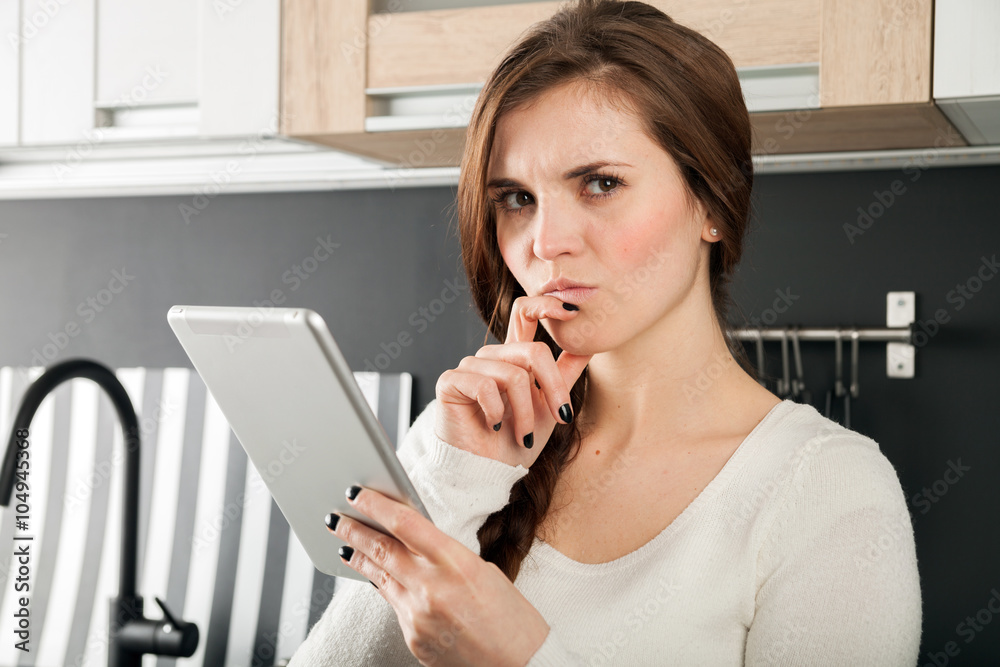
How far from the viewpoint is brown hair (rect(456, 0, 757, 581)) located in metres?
0.87

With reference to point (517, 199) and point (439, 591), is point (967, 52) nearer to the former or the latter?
point (517, 199)

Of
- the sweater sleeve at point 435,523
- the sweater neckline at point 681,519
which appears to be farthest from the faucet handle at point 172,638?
the sweater neckline at point 681,519

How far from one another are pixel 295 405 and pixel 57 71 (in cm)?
88

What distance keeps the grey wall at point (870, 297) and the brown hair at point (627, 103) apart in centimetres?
39

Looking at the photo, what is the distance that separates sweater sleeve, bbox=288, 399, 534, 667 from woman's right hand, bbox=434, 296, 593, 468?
0.02m

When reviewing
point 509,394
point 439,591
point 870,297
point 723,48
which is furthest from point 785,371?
point 439,591

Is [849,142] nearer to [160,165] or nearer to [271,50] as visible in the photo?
[271,50]

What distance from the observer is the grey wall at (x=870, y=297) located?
4.08 feet

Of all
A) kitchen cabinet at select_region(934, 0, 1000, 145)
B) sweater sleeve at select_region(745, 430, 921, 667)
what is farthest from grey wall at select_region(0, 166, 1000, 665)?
sweater sleeve at select_region(745, 430, 921, 667)

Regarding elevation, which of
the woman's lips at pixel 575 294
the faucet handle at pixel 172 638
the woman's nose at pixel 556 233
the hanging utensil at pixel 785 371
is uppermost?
the woman's nose at pixel 556 233

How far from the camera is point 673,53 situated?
0.88m

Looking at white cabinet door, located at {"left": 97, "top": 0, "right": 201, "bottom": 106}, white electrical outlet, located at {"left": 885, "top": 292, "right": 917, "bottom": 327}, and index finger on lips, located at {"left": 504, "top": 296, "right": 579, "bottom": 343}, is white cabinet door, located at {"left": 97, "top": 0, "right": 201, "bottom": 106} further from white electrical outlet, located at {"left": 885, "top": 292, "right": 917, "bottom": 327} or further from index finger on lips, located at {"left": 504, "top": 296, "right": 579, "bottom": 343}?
white electrical outlet, located at {"left": 885, "top": 292, "right": 917, "bottom": 327}

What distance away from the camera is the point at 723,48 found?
0.98 meters

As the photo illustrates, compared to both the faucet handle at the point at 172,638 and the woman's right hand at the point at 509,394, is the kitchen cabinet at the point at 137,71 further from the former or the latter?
the faucet handle at the point at 172,638
